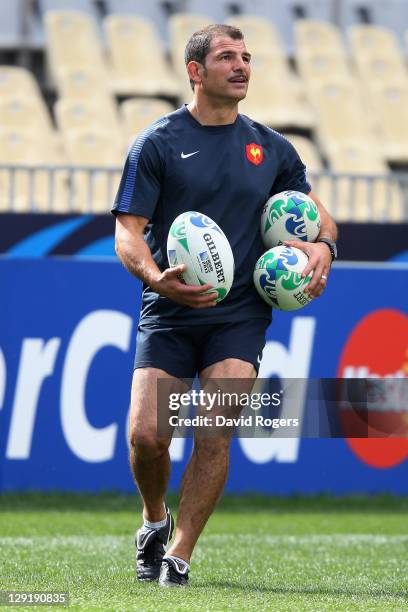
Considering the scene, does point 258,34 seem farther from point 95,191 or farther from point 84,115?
point 95,191

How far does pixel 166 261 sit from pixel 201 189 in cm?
35

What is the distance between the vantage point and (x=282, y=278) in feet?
18.6

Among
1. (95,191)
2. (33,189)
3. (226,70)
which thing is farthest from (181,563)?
(95,191)

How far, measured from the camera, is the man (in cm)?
563

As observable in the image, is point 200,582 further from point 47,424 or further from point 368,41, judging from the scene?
point 368,41

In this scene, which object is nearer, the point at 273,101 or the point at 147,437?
the point at 147,437

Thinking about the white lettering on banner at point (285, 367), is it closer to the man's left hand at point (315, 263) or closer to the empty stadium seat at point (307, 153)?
the man's left hand at point (315, 263)

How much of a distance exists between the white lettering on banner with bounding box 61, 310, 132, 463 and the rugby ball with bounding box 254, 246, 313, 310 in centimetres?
425

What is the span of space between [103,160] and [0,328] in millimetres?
5205

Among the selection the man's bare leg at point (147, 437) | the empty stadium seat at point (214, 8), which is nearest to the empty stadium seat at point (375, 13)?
the empty stadium seat at point (214, 8)

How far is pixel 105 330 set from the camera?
10.0m

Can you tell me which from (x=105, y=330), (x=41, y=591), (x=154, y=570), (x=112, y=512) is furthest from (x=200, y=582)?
(x=105, y=330)

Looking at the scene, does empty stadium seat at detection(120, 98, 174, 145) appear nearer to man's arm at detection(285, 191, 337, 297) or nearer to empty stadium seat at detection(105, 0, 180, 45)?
empty stadium seat at detection(105, 0, 180, 45)

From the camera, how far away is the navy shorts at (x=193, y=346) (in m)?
5.71
